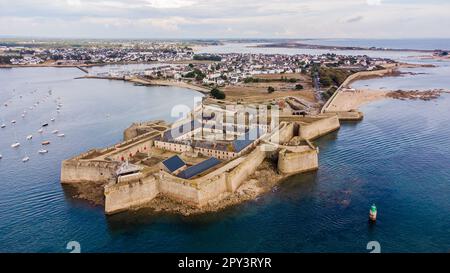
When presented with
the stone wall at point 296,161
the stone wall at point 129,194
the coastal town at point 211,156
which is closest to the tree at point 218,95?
the coastal town at point 211,156

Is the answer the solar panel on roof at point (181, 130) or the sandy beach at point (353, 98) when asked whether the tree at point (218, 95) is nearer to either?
the sandy beach at point (353, 98)

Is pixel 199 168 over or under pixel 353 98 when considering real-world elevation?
under

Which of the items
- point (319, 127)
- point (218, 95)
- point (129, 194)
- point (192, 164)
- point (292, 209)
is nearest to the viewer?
point (129, 194)

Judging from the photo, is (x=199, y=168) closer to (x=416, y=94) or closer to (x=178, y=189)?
(x=178, y=189)

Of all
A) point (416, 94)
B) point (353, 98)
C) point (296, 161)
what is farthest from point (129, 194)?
point (416, 94)
